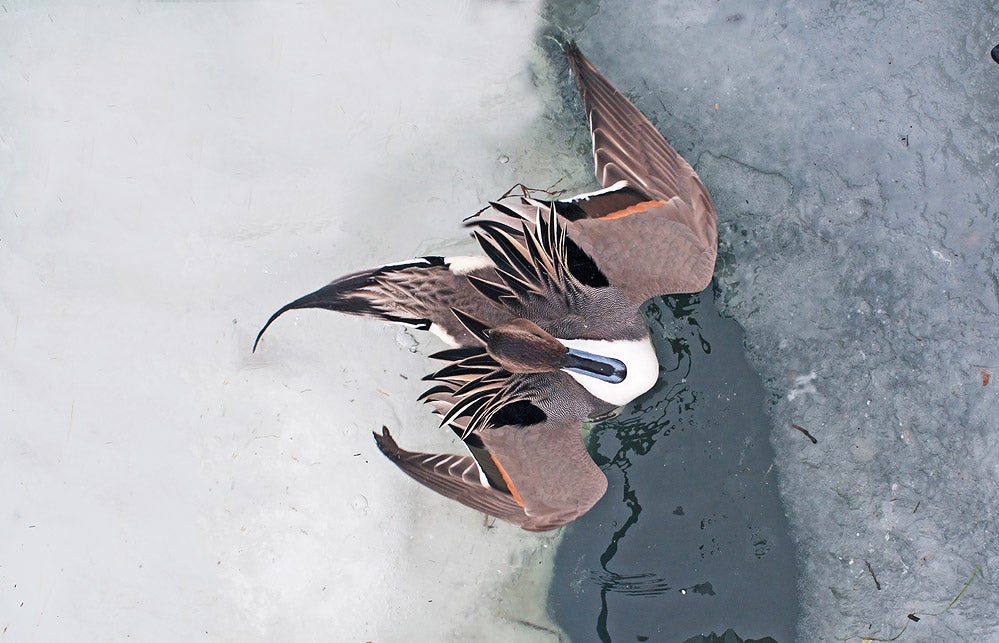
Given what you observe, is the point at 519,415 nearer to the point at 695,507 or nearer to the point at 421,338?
the point at 421,338

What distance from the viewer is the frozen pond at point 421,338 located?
2371mm

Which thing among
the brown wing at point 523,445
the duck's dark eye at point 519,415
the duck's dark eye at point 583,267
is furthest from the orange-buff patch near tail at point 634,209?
the duck's dark eye at point 519,415

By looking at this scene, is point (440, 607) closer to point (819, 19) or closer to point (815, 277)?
point (815, 277)

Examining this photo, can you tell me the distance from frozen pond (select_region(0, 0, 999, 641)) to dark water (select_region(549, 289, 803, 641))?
1cm

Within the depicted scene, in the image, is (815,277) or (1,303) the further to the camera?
(1,303)

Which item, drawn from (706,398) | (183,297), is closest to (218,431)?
(183,297)

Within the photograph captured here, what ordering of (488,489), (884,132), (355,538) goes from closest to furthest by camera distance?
1. (488,489)
2. (884,132)
3. (355,538)

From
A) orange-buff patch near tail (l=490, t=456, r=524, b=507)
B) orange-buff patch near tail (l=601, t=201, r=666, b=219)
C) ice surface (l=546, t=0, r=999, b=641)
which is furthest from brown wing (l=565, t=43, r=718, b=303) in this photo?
orange-buff patch near tail (l=490, t=456, r=524, b=507)

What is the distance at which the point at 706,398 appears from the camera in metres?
2.45

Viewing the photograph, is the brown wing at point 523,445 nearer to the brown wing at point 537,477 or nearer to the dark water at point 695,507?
the brown wing at point 537,477

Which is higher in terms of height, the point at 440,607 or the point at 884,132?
the point at 884,132

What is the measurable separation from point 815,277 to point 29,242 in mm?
2789

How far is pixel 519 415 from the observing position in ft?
6.88

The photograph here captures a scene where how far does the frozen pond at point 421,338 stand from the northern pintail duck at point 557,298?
0.38 metres
